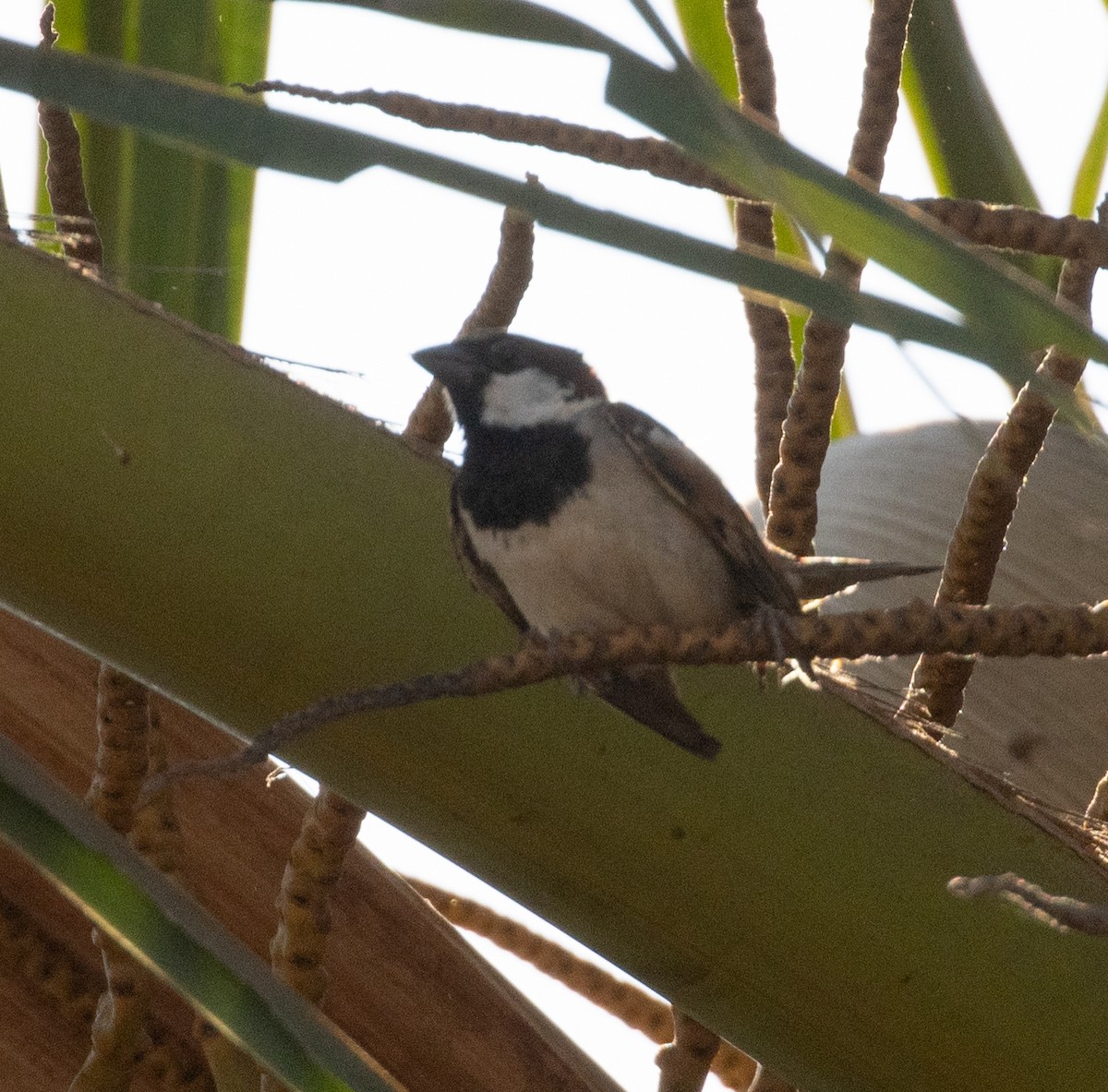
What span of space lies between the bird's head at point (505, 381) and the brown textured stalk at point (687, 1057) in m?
0.69

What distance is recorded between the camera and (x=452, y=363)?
1.69 m

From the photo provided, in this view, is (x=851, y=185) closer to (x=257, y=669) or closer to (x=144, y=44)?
(x=257, y=669)

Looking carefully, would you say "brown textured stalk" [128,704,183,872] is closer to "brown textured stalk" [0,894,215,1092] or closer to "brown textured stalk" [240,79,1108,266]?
"brown textured stalk" [0,894,215,1092]

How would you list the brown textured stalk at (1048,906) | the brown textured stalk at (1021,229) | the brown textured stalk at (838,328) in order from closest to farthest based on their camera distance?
the brown textured stalk at (1048,906)
the brown textured stalk at (1021,229)
the brown textured stalk at (838,328)

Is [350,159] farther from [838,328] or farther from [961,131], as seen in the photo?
[961,131]

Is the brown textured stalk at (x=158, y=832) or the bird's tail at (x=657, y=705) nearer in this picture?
the bird's tail at (x=657, y=705)

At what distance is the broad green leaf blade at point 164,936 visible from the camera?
0.47 metres

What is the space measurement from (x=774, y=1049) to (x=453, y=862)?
0.22m

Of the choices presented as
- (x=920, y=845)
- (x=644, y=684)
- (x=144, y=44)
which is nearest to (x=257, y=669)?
(x=644, y=684)

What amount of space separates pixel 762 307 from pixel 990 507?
1.06 ft

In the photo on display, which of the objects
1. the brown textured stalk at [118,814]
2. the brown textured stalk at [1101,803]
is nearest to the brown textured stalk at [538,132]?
the brown textured stalk at [118,814]

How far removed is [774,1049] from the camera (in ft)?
2.91

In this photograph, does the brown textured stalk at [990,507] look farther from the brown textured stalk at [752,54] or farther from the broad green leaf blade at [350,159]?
the broad green leaf blade at [350,159]

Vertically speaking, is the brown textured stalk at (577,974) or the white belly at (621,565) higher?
the white belly at (621,565)
